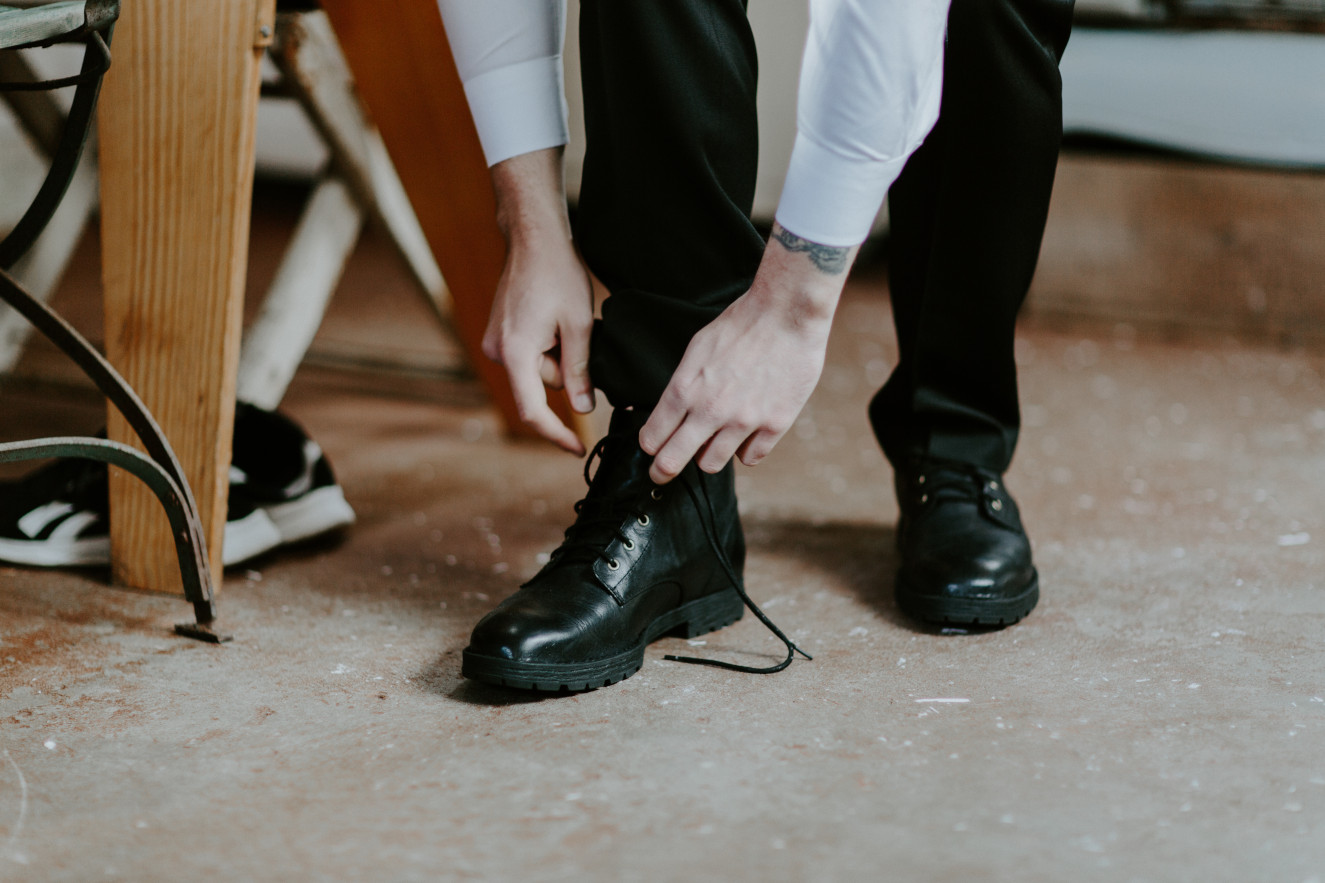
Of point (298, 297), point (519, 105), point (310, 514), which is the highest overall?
point (519, 105)

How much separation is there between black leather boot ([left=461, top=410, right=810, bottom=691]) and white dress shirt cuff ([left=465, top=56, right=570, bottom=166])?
0.19 m

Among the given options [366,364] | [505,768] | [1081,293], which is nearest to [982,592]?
[505,768]

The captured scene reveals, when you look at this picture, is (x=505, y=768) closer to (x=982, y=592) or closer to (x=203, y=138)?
(x=982, y=592)

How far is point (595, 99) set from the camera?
0.69m

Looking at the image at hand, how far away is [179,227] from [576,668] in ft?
1.39

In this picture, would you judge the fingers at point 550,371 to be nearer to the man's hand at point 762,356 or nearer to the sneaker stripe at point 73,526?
the man's hand at point 762,356

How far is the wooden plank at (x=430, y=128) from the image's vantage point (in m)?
0.87

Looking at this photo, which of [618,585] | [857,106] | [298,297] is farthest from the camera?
[298,297]

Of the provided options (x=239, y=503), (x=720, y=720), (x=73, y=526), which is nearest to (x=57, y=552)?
(x=73, y=526)

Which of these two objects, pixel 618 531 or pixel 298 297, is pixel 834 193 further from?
pixel 298 297

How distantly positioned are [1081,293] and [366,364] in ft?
3.89

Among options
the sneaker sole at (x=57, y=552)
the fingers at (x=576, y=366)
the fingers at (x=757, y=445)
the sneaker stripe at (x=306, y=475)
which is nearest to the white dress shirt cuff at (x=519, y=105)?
the fingers at (x=576, y=366)

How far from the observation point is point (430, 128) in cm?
92

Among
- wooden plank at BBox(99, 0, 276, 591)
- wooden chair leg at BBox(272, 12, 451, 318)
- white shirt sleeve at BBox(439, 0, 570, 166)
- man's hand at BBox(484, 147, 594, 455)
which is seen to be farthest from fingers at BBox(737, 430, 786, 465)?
wooden chair leg at BBox(272, 12, 451, 318)
